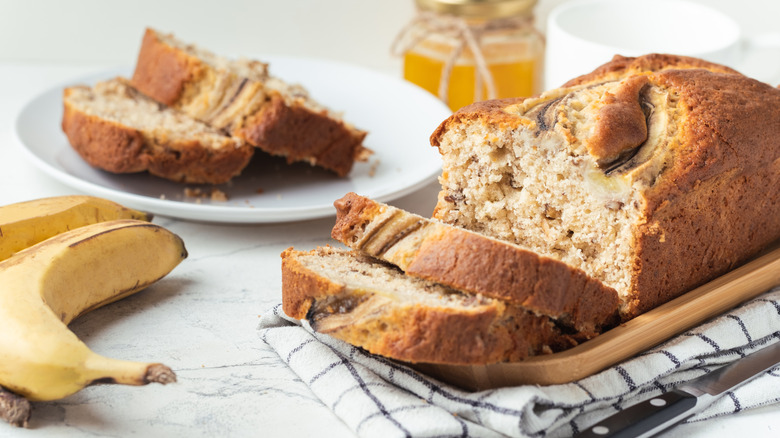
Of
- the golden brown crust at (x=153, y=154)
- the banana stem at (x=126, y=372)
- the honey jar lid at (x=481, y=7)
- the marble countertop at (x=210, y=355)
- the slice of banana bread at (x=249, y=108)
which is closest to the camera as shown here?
the banana stem at (x=126, y=372)

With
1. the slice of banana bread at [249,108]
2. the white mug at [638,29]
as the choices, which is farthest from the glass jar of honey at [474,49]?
the slice of banana bread at [249,108]

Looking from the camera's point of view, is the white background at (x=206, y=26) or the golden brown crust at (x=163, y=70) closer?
the golden brown crust at (x=163, y=70)

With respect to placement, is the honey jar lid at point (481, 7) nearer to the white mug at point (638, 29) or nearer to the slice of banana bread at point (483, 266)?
the white mug at point (638, 29)

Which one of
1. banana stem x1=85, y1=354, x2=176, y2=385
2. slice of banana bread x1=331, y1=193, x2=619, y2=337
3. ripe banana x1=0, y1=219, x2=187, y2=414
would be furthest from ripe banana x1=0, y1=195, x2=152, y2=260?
slice of banana bread x1=331, y1=193, x2=619, y2=337

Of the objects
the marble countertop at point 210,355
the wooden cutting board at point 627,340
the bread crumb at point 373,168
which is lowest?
the marble countertop at point 210,355

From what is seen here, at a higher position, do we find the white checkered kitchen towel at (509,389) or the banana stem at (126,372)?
the banana stem at (126,372)

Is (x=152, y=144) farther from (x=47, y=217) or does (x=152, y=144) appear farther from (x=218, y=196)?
(x=47, y=217)

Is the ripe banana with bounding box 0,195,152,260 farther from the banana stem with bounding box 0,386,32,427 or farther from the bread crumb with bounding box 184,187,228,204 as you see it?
the banana stem with bounding box 0,386,32,427
